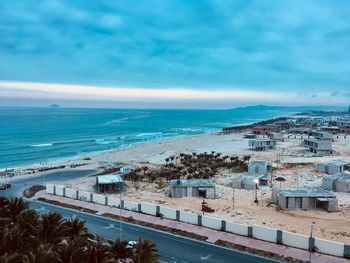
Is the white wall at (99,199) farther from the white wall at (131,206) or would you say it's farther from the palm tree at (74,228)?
the palm tree at (74,228)

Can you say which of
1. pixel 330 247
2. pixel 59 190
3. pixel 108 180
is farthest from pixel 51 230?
pixel 108 180

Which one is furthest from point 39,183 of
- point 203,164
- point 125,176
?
point 203,164

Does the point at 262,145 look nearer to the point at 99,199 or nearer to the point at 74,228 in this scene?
the point at 99,199

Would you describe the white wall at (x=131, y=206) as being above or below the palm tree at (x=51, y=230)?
below

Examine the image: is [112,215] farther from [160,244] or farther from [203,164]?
[203,164]

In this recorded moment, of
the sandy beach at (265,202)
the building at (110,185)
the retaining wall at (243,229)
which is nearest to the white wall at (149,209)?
the retaining wall at (243,229)
